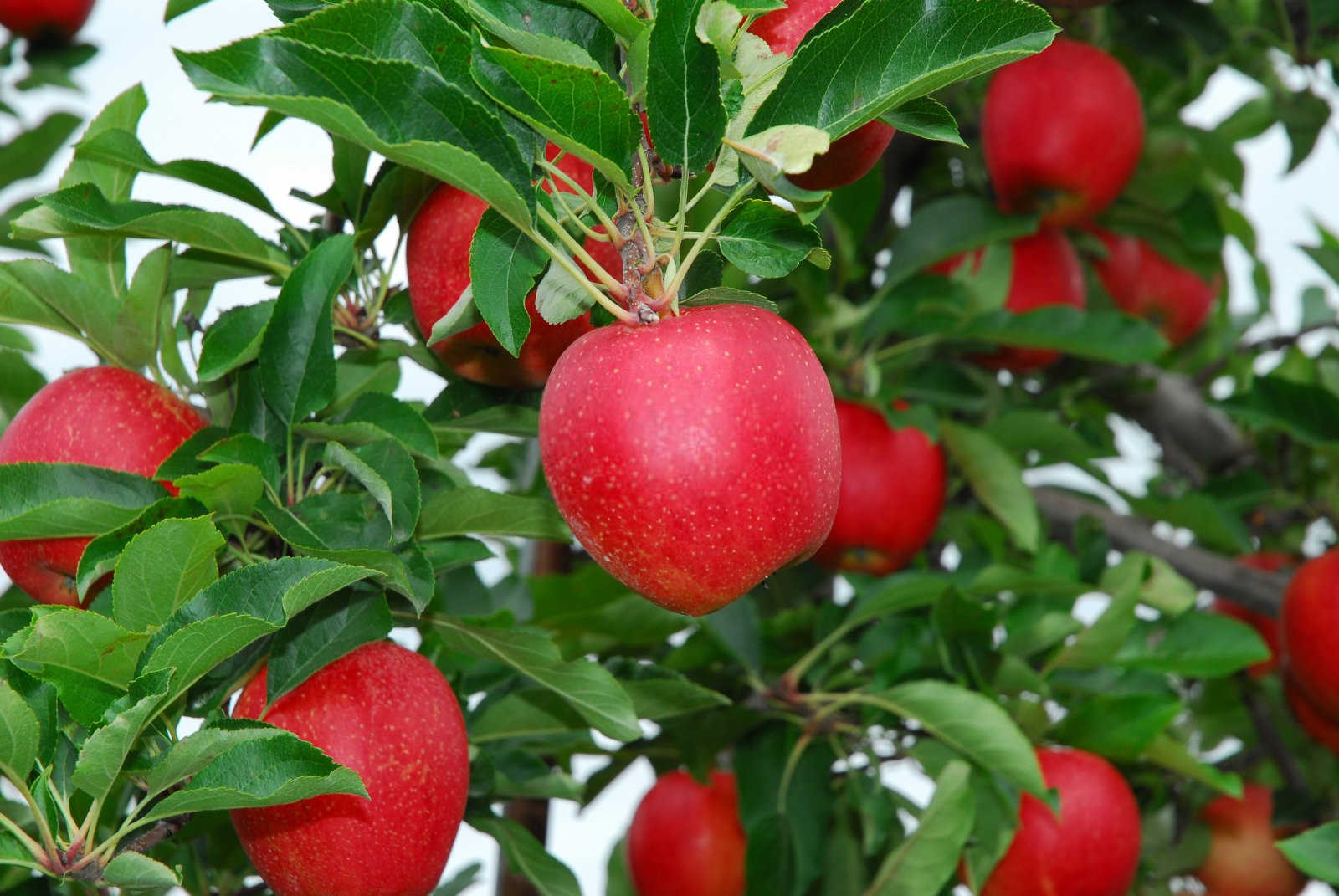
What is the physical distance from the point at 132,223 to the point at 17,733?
26 centimetres

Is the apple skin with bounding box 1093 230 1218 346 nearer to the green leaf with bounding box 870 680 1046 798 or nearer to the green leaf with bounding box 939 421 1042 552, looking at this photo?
the green leaf with bounding box 939 421 1042 552

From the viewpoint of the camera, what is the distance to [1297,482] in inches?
63.5

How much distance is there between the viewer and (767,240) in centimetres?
56

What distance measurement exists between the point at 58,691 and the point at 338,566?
0.53ft

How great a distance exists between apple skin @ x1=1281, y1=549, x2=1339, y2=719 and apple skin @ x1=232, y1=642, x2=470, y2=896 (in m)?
0.92

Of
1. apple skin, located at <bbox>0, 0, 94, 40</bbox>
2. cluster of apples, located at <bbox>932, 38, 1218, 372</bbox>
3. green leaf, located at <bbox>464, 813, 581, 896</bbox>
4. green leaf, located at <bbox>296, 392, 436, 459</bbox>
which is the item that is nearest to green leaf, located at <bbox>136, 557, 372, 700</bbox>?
green leaf, located at <bbox>296, 392, 436, 459</bbox>

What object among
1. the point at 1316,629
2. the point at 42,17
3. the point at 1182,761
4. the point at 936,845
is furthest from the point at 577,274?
the point at 42,17

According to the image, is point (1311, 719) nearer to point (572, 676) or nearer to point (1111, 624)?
point (1111, 624)

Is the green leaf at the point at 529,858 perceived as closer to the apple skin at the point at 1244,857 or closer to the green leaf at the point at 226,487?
the green leaf at the point at 226,487

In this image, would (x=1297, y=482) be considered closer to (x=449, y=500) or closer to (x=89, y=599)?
(x=449, y=500)

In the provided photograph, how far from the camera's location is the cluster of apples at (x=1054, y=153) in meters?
1.35

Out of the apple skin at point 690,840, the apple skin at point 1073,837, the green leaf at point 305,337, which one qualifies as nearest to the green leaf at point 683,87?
the green leaf at point 305,337

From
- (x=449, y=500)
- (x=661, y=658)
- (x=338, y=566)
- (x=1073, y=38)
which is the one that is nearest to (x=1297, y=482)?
(x=1073, y=38)

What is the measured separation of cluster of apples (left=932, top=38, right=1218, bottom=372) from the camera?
1.35 meters
